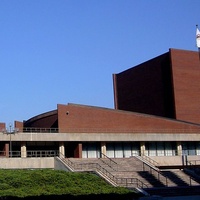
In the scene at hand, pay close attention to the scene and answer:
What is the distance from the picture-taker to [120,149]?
50.9 m

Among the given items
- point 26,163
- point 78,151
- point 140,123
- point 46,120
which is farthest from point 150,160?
point 46,120

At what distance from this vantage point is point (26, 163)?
4300cm

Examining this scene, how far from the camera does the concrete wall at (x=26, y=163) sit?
42281mm

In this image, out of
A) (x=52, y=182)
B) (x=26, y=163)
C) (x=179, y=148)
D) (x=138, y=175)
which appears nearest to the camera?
(x=52, y=182)

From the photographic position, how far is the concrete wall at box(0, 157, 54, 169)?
42281 millimetres

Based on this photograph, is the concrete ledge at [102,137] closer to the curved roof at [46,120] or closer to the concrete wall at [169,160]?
the concrete wall at [169,160]

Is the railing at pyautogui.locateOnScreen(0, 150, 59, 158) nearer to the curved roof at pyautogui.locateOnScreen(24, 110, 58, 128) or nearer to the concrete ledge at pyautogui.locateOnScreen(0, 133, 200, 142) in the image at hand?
the concrete ledge at pyautogui.locateOnScreen(0, 133, 200, 142)

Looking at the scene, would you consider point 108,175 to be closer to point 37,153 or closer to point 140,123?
point 37,153

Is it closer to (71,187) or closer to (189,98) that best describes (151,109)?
(189,98)

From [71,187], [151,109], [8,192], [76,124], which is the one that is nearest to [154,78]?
[151,109]

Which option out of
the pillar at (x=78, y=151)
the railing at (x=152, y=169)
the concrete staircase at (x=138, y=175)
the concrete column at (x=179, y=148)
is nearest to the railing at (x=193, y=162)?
the concrete column at (x=179, y=148)

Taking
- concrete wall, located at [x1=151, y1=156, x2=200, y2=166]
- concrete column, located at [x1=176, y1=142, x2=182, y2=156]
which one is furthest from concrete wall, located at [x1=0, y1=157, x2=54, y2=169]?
concrete column, located at [x1=176, y1=142, x2=182, y2=156]

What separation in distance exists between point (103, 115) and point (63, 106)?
5.11 meters

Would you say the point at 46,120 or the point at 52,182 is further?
the point at 46,120
